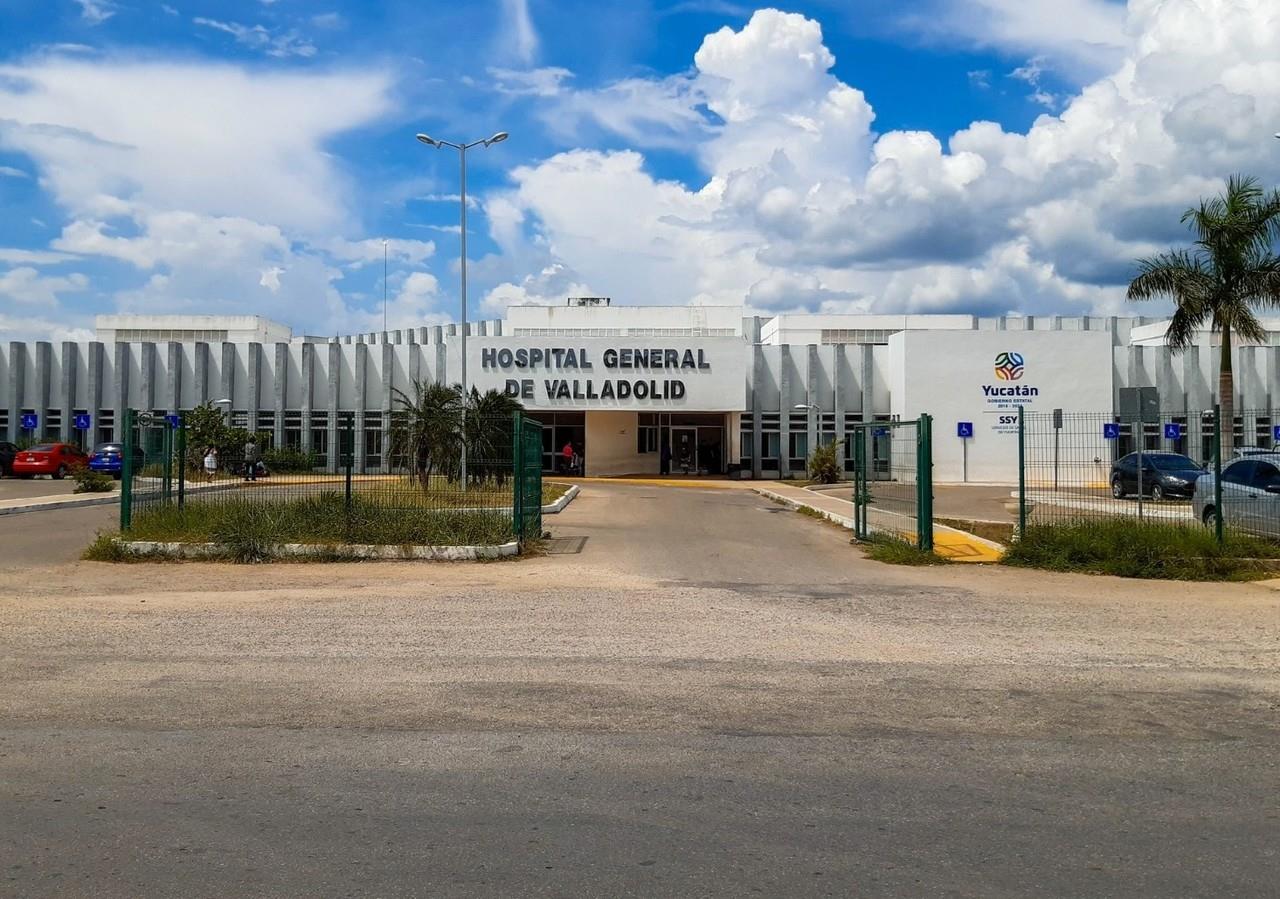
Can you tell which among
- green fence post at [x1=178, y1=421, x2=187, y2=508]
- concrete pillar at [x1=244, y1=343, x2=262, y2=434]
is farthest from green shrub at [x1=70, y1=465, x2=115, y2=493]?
concrete pillar at [x1=244, y1=343, x2=262, y2=434]

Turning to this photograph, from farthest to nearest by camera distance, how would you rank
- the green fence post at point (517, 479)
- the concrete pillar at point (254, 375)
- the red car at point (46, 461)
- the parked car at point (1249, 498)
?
the concrete pillar at point (254, 375)
the red car at point (46, 461)
the green fence post at point (517, 479)
the parked car at point (1249, 498)

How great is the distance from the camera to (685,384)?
157 ft

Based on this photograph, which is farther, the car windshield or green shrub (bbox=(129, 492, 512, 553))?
the car windshield

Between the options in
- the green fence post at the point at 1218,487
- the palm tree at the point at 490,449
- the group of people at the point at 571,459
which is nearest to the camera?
the green fence post at the point at 1218,487

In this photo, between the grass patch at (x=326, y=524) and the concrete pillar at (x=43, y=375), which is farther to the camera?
the concrete pillar at (x=43, y=375)

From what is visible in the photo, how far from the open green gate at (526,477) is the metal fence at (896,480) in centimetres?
587

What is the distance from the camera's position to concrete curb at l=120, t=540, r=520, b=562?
632 inches

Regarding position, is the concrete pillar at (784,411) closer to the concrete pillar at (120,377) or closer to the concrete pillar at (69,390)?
the concrete pillar at (120,377)

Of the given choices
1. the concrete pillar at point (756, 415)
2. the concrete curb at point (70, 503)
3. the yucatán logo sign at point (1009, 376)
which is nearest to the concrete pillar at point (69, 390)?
the concrete curb at point (70, 503)

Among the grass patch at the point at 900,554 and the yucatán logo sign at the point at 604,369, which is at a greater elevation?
the yucatán logo sign at the point at 604,369

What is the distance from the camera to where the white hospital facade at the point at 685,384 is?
46.7 meters

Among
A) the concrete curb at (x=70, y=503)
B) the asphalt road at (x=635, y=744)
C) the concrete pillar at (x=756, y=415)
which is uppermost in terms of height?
the concrete pillar at (x=756, y=415)

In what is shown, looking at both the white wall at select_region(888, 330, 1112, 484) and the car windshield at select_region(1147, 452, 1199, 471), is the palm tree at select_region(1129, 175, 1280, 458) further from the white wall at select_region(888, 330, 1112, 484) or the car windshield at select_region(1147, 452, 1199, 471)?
the white wall at select_region(888, 330, 1112, 484)

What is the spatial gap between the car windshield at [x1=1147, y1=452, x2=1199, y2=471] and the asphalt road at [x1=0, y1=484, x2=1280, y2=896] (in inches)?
588
